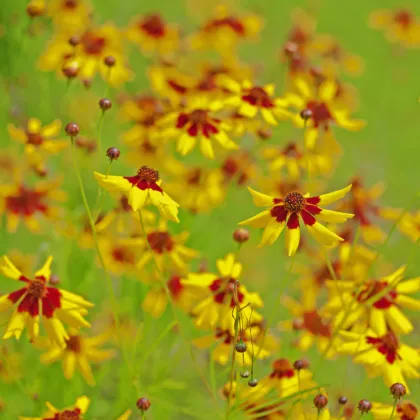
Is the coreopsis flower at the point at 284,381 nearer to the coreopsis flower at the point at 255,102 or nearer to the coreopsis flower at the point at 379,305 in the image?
the coreopsis flower at the point at 379,305

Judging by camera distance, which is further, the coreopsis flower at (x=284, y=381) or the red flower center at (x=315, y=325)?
the red flower center at (x=315, y=325)

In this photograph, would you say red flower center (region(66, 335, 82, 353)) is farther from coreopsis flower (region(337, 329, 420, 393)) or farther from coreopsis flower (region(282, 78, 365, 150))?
coreopsis flower (region(282, 78, 365, 150))

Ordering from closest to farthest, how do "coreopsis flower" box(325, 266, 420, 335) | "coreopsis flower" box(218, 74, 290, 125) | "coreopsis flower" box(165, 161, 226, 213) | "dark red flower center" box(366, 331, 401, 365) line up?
1. "dark red flower center" box(366, 331, 401, 365)
2. "coreopsis flower" box(325, 266, 420, 335)
3. "coreopsis flower" box(218, 74, 290, 125)
4. "coreopsis flower" box(165, 161, 226, 213)

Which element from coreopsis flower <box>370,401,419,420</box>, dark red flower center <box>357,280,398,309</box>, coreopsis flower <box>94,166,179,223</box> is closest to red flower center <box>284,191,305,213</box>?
coreopsis flower <box>94,166,179,223</box>

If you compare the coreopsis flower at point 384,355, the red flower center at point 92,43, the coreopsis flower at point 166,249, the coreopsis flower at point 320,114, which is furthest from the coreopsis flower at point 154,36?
the coreopsis flower at point 384,355

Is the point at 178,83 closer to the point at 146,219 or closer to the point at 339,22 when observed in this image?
the point at 146,219

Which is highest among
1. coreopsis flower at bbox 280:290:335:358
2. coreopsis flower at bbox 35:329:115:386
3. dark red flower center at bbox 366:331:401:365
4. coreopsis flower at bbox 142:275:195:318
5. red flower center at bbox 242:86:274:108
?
red flower center at bbox 242:86:274:108

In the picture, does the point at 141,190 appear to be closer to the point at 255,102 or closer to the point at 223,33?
the point at 255,102
